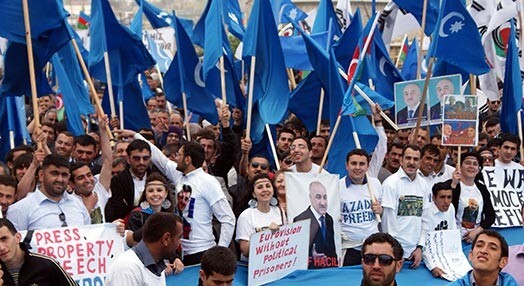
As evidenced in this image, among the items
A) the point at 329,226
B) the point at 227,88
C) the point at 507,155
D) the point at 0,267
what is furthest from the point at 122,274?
the point at 227,88

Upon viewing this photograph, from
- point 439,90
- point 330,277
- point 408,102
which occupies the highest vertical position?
point 439,90

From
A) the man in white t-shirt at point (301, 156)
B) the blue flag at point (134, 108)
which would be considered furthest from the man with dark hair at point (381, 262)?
the blue flag at point (134, 108)

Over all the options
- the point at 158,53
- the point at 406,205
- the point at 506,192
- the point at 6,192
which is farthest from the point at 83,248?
the point at 158,53

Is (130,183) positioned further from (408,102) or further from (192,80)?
(408,102)

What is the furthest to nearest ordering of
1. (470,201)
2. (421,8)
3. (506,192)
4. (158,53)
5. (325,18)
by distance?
(158,53) < (325,18) < (421,8) < (506,192) < (470,201)

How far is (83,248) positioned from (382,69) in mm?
6559

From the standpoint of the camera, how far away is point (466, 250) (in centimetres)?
1015

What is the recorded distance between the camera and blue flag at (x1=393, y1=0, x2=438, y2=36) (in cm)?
1342

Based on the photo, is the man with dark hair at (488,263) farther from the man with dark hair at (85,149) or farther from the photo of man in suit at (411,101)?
the photo of man in suit at (411,101)

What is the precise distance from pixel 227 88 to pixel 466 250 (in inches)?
153

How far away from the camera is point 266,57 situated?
38.1 ft

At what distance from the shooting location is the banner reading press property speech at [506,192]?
430 inches

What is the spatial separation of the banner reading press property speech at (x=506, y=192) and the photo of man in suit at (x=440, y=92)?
1098 millimetres

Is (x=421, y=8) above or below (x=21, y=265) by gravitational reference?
above
